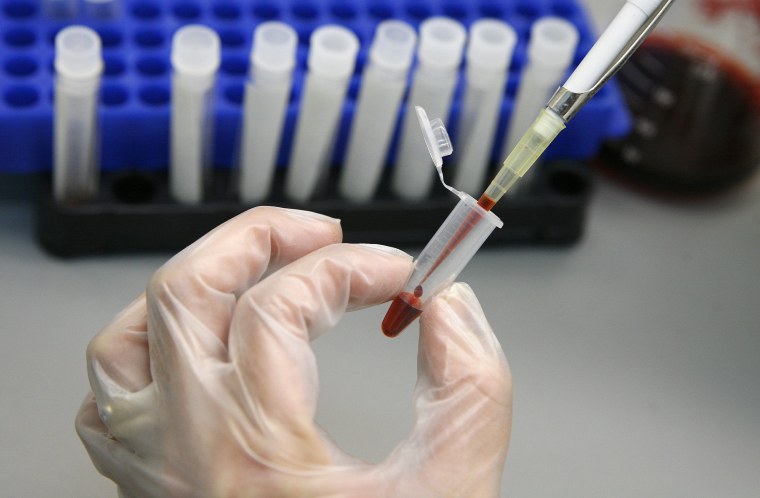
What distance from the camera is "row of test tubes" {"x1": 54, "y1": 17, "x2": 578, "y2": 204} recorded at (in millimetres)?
1097

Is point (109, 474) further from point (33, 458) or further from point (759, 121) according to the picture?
point (759, 121)

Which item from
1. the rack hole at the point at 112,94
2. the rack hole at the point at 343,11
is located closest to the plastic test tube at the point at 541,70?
the rack hole at the point at 343,11

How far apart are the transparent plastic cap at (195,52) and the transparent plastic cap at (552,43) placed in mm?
364

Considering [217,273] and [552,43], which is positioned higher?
[552,43]

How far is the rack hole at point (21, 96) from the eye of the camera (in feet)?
3.82

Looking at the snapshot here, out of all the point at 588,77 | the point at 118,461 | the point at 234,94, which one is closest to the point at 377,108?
the point at 234,94

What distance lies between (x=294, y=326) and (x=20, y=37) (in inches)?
25.7

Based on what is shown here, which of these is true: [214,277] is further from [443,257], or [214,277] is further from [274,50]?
[274,50]

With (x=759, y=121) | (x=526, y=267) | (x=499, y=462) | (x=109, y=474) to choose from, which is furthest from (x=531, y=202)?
(x=109, y=474)

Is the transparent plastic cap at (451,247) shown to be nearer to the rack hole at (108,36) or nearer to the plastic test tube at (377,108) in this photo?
the plastic test tube at (377,108)

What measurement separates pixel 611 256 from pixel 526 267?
0.11 metres

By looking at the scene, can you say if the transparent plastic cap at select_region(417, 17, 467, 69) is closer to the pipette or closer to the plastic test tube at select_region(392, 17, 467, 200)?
the plastic test tube at select_region(392, 17, 467, 200)

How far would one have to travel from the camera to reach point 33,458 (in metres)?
1.00

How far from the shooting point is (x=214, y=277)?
0.83 meters
